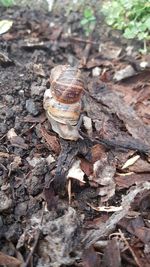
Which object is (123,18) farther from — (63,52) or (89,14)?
(63,52)

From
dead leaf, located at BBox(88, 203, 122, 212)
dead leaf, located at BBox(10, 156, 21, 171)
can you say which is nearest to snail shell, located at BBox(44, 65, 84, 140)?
dead leaf, located at BBox(10, 156, 21, 171)

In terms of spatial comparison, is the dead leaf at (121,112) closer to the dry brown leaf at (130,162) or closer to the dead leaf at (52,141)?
the dry brown leaf at (130,162)

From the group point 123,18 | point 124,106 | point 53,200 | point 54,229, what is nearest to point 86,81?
point 124,106

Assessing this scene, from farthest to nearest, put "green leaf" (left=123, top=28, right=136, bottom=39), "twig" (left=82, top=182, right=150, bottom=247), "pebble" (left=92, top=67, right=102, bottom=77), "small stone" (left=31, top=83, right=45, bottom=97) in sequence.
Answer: "pebble" (left=92, top=67, right=102, bottom=77), "green leaf" (left=123, top=28, right=136, bottom=39), "small stone" (left=31, top=83, right=45, bottom=97), "twig" (left=82, top=182, right=150, bottom=247)

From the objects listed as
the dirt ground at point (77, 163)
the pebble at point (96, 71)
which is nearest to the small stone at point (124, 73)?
the dirt ground at point (77, 163)

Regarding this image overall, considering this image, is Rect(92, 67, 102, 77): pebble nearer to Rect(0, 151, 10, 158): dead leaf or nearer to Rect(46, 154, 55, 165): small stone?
Rect(46, 154, 55, 165): small stone

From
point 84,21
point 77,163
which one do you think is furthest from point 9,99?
point 84,21

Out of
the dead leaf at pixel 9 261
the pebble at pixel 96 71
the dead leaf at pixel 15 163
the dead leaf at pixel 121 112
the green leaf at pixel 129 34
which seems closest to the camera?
the dead leaf at pixel 9 261

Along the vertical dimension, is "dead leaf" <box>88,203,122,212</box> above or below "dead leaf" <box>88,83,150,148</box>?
below
